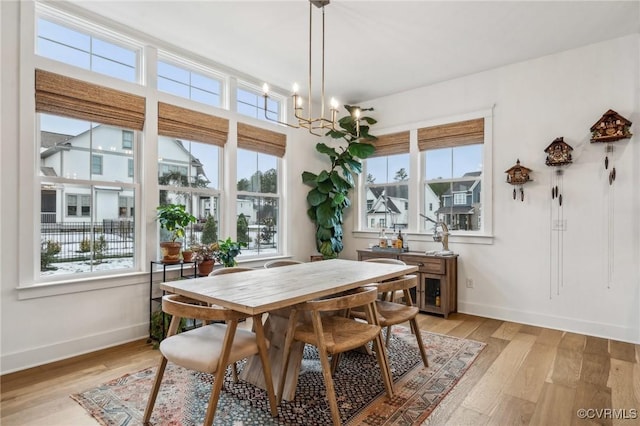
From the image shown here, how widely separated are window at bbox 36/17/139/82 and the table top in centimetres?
222

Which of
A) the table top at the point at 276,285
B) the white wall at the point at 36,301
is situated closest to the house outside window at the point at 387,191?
the table top at the point at 276,285

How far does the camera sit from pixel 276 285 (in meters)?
2.30

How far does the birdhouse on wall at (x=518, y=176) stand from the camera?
3.87 metres

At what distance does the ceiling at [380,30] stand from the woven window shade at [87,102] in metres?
0.68

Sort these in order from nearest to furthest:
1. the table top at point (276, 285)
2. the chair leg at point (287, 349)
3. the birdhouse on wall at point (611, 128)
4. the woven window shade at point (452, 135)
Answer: the table top at point (276, 285) → the chair leg at point (287, 349) → the birdhouse on wall at point (611, 128) → the woven window shade at point (452, 135)

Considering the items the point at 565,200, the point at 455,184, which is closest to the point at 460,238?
the point at 455,184

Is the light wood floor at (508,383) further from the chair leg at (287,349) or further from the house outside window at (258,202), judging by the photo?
the house outside window at (258,202)

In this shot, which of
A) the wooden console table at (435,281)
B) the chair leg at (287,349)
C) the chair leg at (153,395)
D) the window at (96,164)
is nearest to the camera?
the chair leg at (153,395)

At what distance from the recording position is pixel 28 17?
9.02ft

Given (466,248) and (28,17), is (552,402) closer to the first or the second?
(466,248)

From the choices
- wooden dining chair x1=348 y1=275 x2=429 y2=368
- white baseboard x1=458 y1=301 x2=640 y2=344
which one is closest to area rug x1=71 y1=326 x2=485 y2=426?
wooden dining chair x1=348 y1=275 x2=429 y2=368

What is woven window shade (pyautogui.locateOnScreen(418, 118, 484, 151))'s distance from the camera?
4273mm

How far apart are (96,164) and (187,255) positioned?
120cm

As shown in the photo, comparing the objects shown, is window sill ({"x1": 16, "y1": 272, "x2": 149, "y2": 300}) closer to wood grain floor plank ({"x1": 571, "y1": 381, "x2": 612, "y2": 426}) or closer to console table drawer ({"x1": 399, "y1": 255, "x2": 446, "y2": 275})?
console table drawer ({"x1": 399, "y1": 255, "x2": 446, "y2": 275})
